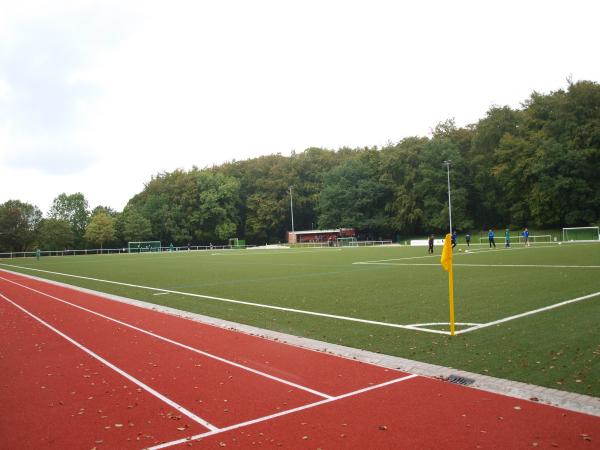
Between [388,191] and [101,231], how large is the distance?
2087 inches

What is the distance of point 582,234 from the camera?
160 ft

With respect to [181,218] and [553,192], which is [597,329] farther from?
[181,218]

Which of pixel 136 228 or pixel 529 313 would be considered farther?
pixel 136 228

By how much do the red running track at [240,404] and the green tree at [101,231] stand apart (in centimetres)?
8348

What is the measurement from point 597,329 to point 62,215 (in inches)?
4819

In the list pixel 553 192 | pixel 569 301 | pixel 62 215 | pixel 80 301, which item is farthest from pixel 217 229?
pixel 569 301

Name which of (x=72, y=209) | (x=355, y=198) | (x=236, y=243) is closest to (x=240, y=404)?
(x=355, y=198)

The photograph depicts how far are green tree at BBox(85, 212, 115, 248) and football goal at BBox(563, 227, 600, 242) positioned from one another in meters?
73.7

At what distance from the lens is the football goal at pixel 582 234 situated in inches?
1850

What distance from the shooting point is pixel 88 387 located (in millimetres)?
6590

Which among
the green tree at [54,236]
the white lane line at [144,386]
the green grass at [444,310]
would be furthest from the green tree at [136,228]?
the white lane line at [144,386]

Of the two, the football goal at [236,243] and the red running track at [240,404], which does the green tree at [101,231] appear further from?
the red running track at [240,404]

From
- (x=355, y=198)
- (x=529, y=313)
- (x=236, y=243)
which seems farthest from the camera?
(x=236, y=243)

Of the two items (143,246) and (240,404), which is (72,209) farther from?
(240,404)
